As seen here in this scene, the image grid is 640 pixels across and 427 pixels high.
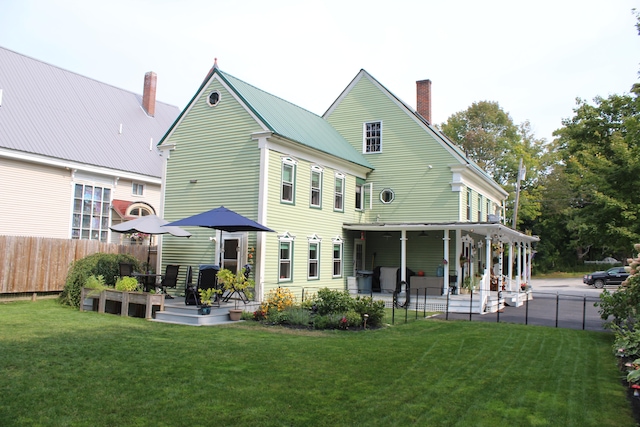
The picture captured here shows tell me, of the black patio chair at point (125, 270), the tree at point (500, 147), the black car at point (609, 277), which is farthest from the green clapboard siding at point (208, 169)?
the tree at point (500, 147)

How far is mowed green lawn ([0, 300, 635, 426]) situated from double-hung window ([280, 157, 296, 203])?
6.64 m

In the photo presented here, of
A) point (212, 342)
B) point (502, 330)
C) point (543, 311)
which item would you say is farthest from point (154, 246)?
point (543, 311)

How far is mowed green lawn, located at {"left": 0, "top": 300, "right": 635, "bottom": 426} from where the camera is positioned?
5750 mm


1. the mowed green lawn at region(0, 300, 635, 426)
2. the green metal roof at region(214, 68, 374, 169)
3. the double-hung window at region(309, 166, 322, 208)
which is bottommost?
the mowed green lawn at region(0, 300, 635, 426)

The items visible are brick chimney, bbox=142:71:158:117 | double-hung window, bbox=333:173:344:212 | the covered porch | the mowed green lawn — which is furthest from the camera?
brick chimney, bbox=142:71:158:117

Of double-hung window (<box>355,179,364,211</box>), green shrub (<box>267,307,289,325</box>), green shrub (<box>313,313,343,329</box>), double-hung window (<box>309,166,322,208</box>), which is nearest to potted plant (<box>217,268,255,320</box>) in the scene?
green shrub (<box>267,307,289,325</box>)

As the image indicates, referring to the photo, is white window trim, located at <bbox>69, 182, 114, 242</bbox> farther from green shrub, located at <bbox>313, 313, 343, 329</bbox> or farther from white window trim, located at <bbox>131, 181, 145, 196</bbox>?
green shrub, located at <bbox>313, 313, 343, 329</bbox>

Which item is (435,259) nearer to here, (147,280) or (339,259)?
(339,259)

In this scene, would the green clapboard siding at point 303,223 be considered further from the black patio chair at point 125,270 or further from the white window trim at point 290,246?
the black patio chair at point 125,270

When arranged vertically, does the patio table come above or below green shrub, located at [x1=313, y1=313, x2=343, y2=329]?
above

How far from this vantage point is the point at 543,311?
736 inches

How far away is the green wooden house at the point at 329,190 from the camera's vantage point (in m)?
16.9

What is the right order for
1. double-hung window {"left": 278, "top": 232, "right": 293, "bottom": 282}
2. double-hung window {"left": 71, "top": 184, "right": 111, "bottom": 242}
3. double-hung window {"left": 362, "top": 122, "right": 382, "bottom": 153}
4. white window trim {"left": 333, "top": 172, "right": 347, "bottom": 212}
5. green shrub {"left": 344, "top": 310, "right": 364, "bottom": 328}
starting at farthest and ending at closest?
1. double-hung window {"left": 362, "top": 122, "right": 382, "bottom": 153}
2. double-hung window {"left": 71, "top": 184, "right": 111, "bottom": 242}
3. white window trim {"left": 333, "top": 172, "right": 347, "bottom": 212}
4. double-hung window {"left": 278, "top": 232, "right": 293, "bottom": 282}
5. green shrub {"left": 344, "top": 310, "right": 364, "bottom": 328}

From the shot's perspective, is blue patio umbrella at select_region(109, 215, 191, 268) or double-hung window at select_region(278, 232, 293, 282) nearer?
blue patio umbrella at select_region(109, 215, 191, 268)
